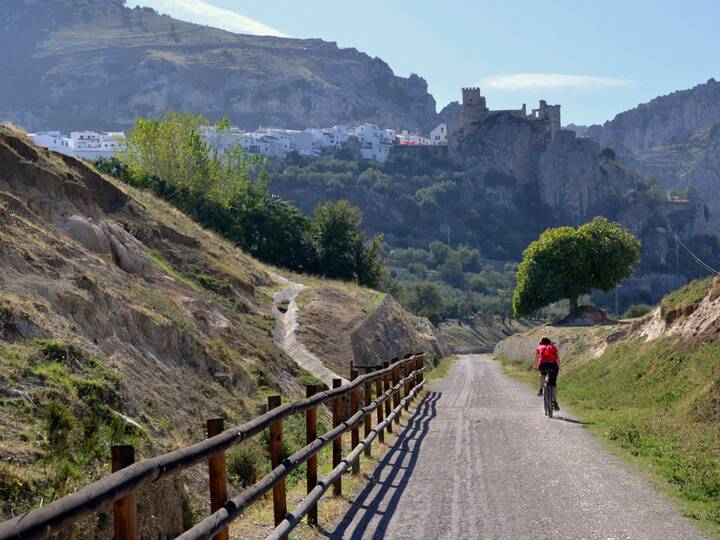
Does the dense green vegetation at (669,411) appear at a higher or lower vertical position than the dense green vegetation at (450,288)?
higher

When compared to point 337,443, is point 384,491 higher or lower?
lower

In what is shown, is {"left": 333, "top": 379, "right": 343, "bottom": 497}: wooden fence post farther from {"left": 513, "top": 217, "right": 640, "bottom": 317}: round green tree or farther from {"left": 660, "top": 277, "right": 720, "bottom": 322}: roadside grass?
{"left": 513, "top": 217, "right": 640, "bottom": 317}: round green tree

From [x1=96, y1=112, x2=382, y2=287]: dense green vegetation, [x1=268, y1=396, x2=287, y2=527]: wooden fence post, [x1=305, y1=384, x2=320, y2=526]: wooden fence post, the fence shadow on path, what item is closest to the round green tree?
[x1=96, y1=112, x2=382, y2=287]: dense green vegetation

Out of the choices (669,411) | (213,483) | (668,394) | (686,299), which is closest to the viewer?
(213,483)

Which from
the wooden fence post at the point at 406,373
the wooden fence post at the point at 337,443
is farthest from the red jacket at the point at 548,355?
the wooden fence post at the point at 337,443

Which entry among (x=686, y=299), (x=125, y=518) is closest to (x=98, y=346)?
(x=125, y=518)

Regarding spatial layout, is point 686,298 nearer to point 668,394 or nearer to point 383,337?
point 668,394

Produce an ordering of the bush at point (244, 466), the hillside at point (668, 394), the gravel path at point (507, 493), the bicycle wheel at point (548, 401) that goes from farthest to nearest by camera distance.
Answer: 1. the bicycle wheel at point (548, 401)
2. the bush at point (244, 466)
3. the hillside at point (668, 394)
4. the gravel path at point (507, 493)

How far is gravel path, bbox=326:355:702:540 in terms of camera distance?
29.4 ft

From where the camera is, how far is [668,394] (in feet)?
64.0

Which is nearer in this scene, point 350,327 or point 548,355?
point 548,355

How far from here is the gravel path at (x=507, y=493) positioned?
8.96 meters

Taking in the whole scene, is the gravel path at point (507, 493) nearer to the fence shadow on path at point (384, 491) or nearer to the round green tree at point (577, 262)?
the fence shadow on path at point (384, 491)

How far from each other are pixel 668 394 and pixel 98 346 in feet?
41.1
